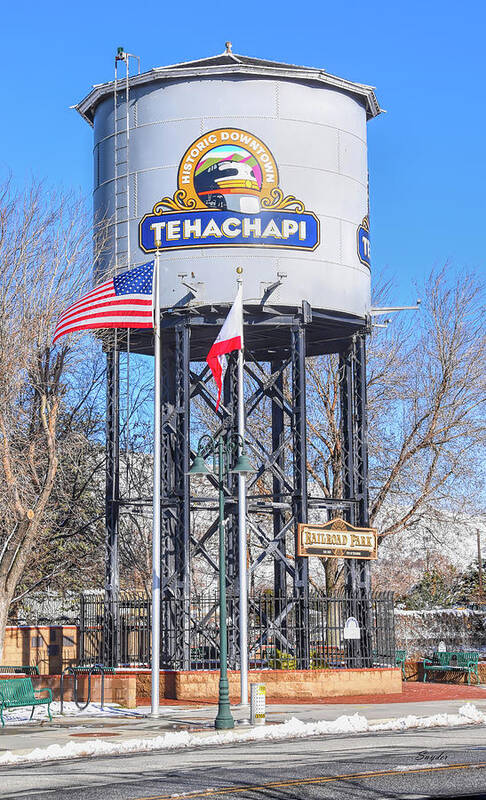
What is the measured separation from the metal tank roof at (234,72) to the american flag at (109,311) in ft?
25.9

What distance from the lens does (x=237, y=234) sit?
100.0 ft

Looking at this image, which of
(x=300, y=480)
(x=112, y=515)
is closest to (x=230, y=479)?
(x=112, y=515)

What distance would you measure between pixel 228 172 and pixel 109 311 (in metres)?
6.61

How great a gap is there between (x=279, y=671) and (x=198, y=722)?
6.51 metres

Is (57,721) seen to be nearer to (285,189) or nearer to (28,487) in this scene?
(28,487)

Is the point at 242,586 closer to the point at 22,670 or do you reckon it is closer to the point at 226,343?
the point at 226,343

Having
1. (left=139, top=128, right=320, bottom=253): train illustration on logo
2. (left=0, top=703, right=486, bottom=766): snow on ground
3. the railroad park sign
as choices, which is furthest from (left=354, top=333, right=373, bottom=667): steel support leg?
(left=0, top=703, right=486, bottom=766): snow on ground

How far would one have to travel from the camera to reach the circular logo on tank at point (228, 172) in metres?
30.6

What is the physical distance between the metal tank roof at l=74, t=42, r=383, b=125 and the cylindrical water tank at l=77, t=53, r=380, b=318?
0.12ft

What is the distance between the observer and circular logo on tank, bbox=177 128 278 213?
100ft

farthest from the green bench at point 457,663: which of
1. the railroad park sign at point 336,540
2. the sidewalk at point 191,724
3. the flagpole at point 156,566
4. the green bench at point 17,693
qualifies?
the green bench at point 17,693

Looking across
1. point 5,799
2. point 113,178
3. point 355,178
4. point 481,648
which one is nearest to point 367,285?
point 355,178

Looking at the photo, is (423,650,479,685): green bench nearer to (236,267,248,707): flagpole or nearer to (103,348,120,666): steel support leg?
(103,348,120,666): steel support leg

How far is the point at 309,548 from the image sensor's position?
3003cm
